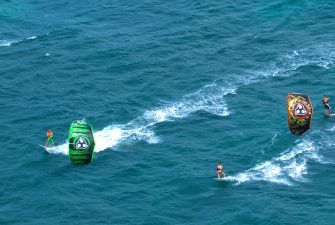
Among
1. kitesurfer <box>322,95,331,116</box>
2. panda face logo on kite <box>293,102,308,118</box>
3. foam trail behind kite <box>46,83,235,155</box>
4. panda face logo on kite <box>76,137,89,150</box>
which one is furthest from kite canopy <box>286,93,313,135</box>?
panda face logo on kite <box>76,137,89,150</box>

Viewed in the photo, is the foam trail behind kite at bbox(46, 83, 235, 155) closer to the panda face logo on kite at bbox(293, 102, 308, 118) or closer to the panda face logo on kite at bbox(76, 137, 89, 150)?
the panda face logo on kite at bbox(76, 137, 89, 150)

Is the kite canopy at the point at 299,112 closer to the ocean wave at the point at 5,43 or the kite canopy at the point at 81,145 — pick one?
the kite canopy at the point at 81,145

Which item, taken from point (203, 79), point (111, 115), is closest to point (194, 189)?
point (111, 115)

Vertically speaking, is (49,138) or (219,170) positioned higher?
(49,138)

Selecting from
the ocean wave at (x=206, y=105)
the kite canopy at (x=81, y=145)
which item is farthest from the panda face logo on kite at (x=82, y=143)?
the ocean wave at (x=206, y=105)

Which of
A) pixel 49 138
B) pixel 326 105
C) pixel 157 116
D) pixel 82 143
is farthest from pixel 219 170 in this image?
pixel 49 138

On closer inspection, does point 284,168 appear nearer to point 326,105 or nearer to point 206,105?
point 326,105
